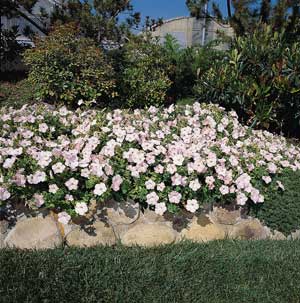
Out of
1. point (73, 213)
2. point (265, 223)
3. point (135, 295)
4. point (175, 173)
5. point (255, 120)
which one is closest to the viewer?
point (135, 295)

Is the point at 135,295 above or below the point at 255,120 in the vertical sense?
below

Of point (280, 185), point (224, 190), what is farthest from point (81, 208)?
point (280, 185)

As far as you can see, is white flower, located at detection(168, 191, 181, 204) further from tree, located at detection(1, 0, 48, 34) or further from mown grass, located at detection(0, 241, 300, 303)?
tree, located at detection(1, 0, 48, 34)

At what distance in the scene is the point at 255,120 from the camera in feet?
18.6

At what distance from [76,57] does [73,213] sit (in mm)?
3539

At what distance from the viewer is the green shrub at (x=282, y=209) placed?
357cm

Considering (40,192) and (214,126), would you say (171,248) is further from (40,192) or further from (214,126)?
(214,126)

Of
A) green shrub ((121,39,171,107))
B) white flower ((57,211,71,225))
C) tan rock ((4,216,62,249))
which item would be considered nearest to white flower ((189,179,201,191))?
white flower ((57,211,71,225))

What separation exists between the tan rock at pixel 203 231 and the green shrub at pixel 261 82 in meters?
2.52

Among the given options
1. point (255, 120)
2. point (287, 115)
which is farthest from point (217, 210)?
point (287, 115)

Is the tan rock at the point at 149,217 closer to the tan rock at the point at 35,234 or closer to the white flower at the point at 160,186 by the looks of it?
the white flower at the point at 160,186

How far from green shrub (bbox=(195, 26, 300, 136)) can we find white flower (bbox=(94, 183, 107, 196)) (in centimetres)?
314

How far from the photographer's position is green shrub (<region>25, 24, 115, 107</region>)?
5953 millimetres

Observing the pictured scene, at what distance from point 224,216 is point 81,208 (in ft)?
3.87
